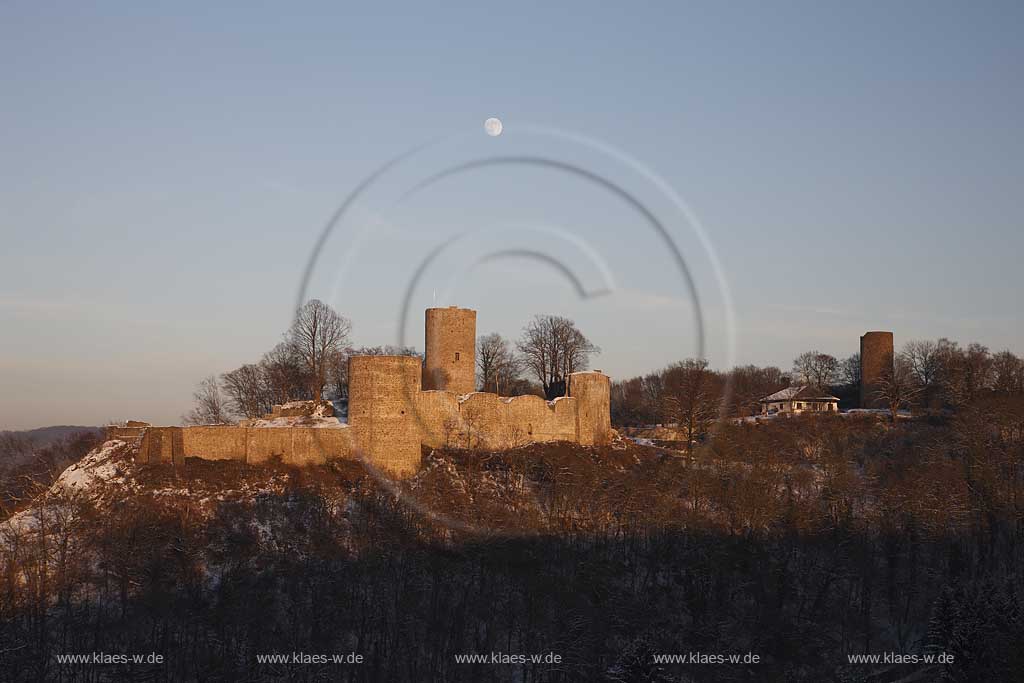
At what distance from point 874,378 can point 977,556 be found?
2735cm

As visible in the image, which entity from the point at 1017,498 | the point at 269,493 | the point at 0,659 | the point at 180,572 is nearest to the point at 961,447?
the point at 1017,498

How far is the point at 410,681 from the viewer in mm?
41094

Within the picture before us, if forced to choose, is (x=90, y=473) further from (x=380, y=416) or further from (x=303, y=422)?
(x=380, y=416)

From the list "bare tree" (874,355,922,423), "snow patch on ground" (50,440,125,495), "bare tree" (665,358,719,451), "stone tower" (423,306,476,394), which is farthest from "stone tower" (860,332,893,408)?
"snow patch on ground" (50,440,125,495)

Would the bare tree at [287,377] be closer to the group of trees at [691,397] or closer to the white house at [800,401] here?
the group of trees at [691,397]

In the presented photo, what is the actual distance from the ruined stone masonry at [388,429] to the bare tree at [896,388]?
2520 cm

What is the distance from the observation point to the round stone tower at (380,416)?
48625mm

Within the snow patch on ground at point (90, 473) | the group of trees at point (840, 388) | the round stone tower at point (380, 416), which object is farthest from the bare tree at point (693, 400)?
the snow patch on ground at point (90, 473)

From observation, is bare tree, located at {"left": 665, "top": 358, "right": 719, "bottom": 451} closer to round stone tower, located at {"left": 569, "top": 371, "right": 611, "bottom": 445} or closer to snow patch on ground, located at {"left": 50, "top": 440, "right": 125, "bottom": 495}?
round stone tower, located at {"left": 569, "top": 371, "right": 611, "bottom": 445}

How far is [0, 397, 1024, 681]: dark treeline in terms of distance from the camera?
40.5 meters

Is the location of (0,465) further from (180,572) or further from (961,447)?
(961,447)

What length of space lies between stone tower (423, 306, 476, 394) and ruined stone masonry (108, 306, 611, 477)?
1.73 m

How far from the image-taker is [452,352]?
57812mm

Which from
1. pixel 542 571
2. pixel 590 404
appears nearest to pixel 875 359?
pixel 590 404
